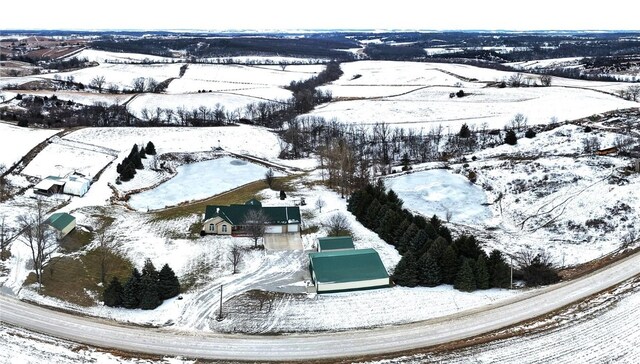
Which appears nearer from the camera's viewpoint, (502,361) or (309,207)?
(502,361)

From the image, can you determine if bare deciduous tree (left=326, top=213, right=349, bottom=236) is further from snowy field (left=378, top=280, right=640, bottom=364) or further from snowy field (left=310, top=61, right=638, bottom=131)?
snowy field (left=310, top=61, right=638, bottom=131)

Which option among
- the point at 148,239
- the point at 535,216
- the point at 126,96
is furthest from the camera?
the point at 126,96

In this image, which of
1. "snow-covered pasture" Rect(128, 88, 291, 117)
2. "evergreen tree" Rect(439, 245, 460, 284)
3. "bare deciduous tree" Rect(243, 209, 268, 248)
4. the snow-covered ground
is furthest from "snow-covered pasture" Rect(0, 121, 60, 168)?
"evergreen tree" Rect(439, 245, 460, 284)

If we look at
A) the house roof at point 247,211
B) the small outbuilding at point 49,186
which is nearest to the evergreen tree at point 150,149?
the small outbuilding at point 49,186

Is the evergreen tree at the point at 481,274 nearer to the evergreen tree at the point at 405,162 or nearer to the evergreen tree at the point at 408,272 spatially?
the evergreen tree at the point at 408,272

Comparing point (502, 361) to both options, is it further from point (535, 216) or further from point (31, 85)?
point (31, 85)

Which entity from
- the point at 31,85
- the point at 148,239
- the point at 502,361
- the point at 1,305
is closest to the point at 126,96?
the point at 31,85

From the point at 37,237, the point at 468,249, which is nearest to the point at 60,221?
the point at 37,237
